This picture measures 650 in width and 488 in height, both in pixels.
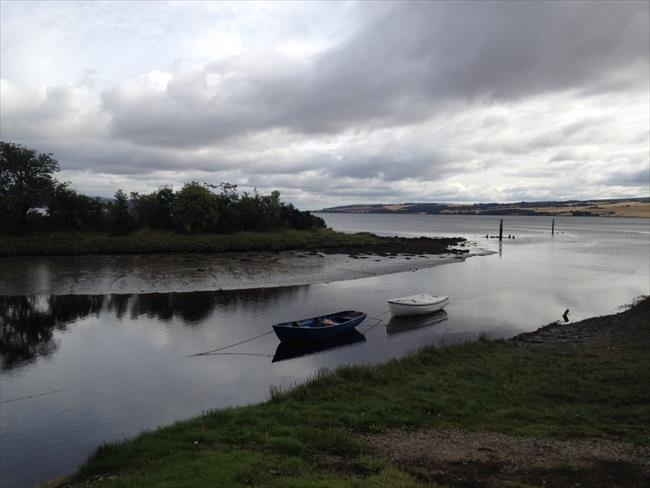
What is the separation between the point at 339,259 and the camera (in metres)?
61.4

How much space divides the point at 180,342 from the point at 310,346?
675 centimetres

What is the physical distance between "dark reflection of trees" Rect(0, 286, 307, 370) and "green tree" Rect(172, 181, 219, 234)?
36.2 meters

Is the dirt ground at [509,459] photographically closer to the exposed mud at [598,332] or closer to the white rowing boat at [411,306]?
the exposed mud at [598,332]

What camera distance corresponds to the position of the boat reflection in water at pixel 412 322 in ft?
92.2

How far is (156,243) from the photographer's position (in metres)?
64.1

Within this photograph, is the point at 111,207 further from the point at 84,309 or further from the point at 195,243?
the point at 84,309

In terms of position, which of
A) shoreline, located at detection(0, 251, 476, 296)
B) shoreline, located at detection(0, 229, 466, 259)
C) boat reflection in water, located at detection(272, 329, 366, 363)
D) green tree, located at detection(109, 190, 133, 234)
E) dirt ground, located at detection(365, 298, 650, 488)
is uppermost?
green tree, located at detection(109, 190, 133, 234)

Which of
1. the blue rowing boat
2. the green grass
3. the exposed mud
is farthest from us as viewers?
the green grass

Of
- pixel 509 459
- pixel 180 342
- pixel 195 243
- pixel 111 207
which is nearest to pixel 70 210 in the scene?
pixel 111 207

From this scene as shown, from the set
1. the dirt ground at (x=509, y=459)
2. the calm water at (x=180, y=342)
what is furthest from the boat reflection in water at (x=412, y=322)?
the dirt ground at (x=509, y=459)

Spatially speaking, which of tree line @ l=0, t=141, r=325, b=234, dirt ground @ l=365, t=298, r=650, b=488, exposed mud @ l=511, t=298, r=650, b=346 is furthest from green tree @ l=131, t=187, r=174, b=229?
dirt ground @ l=365, t=298, r=650, b=488

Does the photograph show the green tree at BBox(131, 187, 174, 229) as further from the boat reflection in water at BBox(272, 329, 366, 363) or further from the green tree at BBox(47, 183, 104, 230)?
the boat reflection in water at BBox(272, 329, 366, 363)

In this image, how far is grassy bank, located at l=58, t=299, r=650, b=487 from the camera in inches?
360

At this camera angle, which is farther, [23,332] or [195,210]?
[195,210]
